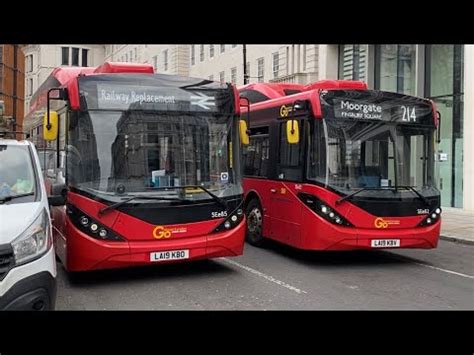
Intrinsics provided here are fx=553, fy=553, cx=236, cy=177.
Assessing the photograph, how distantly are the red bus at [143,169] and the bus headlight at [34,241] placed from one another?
1.73 m

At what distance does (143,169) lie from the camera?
7.34 m

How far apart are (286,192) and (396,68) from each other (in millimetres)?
14440

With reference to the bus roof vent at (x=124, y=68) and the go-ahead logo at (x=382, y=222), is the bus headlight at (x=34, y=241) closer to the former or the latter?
the bus roof vent at (x=124, y=68)

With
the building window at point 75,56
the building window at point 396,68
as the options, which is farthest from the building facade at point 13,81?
the building window at point 396,68

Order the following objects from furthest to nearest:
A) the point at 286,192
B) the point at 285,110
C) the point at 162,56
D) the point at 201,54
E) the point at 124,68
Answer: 1. the point at 162,56
2. the point at 201,54
3. the point at 285,110
4. the point at 286,192
5. the point at 124,68

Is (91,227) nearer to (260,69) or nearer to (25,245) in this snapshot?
(25,245)

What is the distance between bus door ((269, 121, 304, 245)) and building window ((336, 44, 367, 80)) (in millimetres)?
14926

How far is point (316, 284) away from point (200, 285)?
157cm

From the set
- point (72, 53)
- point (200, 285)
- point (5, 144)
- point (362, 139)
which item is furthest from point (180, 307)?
point (72, 53)

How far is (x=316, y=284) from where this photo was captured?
24.6ft

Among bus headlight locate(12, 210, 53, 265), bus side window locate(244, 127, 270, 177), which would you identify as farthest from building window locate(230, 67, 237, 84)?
bus headlight locate(12, 210, 53, 265)

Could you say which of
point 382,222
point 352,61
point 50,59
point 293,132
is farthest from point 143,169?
point 50,59
